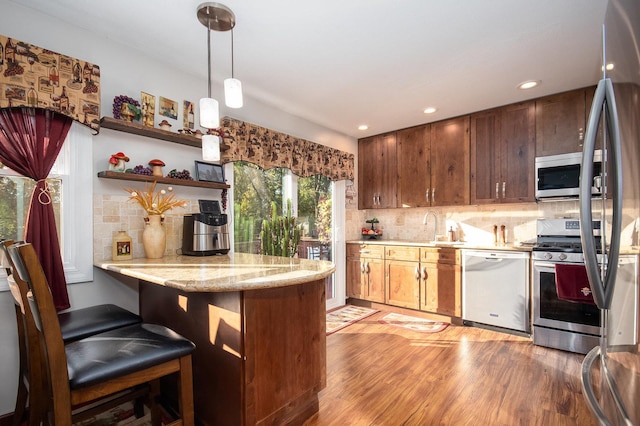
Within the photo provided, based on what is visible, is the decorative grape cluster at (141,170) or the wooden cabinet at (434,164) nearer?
the decorative grape cluster at (141,170)

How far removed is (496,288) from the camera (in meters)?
3.12


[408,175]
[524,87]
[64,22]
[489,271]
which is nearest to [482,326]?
[489,271]

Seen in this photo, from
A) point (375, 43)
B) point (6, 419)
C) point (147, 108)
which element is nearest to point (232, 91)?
point (147, 108)

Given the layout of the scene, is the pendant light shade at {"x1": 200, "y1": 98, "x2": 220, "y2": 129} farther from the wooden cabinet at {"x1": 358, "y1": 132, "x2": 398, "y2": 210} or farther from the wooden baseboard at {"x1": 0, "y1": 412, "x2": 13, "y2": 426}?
the wooden cabinet at {"x1": 358, "y1": 132, "x2": 398, "y2": 210}

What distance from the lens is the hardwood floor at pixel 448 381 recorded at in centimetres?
181

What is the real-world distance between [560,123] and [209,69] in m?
3.20

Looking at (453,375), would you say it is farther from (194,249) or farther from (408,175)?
(408,175)

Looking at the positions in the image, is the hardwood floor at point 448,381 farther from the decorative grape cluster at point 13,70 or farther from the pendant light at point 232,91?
the decorative grape cluster at point 13,70

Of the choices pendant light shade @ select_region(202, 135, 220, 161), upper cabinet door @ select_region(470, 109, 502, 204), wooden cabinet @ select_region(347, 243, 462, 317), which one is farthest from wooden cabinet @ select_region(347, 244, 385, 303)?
pendant light shade @ select_region(202, 135, 220, 161)

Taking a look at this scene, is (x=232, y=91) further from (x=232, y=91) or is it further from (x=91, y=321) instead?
(x=91, y=321)

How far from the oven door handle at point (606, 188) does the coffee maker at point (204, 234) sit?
82.5 inches

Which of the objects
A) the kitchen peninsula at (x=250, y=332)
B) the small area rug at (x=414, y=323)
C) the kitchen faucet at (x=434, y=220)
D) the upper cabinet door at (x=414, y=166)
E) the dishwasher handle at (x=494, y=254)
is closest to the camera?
the kitchen peninsula at (x=250, y=332)

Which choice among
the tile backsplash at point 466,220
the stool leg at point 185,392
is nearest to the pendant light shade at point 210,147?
the stool leg at point 185,392

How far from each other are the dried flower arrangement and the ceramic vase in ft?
0.16
